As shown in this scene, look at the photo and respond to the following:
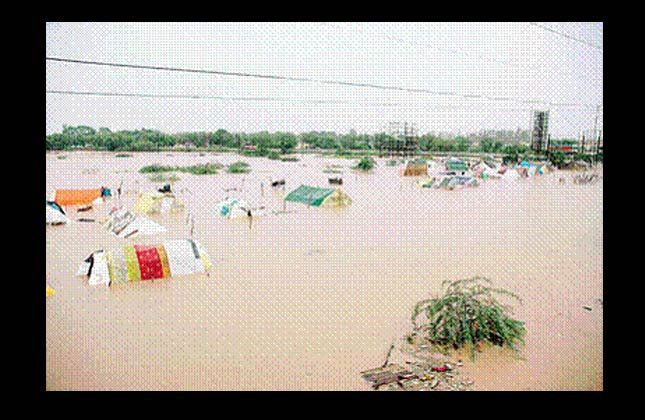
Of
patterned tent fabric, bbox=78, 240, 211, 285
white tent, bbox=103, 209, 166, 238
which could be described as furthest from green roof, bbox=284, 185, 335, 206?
patterned tent fabric, bbox=78, 240, 211, 285

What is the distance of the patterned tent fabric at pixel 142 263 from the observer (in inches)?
225

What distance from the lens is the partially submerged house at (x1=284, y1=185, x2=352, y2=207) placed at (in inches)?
481

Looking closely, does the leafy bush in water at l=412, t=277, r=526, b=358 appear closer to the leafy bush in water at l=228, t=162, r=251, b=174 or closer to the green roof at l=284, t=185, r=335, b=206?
the green roof at l=284, t=185, r=335, b=206

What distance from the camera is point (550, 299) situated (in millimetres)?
5547

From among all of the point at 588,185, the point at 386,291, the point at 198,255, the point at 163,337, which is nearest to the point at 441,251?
the point at 386,291

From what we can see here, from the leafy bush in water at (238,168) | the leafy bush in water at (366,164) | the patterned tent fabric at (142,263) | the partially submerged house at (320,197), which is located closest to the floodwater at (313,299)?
the patterned tent fabric at (142,263)

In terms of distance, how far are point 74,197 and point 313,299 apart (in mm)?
8400

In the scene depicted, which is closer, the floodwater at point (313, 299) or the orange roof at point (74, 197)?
the floodwater at point (313, 299)

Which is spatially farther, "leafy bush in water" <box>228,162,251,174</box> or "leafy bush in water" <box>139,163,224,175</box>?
"leafy bush in water" <box>228,162,251,174</box>

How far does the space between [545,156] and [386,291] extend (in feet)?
68.0

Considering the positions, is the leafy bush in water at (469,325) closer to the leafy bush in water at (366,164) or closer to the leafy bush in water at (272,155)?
the leafy bush in water at (366,164)

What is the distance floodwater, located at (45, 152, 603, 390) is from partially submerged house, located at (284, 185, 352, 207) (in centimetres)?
28

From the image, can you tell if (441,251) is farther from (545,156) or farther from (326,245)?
(545,156)

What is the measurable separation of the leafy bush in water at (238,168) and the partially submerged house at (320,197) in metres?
9.13
